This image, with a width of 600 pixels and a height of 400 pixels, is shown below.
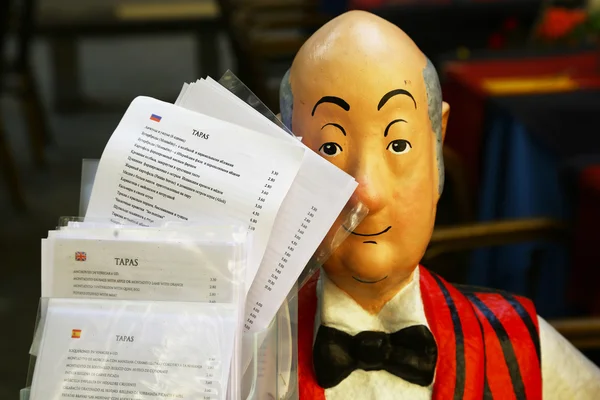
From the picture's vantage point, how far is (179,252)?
676mm

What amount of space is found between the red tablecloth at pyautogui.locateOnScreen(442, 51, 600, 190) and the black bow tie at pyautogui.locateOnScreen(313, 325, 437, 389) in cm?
153

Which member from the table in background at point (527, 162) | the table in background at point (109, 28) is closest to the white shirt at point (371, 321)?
the table in background at point (527, 162)

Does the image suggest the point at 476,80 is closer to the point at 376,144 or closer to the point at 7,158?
the point at 376,144

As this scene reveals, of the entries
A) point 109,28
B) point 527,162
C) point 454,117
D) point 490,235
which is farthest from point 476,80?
point 109,28

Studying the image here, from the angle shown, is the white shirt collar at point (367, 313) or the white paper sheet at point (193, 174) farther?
the white shirt collar at point (367, 313)

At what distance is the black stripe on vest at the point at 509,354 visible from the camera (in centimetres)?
84

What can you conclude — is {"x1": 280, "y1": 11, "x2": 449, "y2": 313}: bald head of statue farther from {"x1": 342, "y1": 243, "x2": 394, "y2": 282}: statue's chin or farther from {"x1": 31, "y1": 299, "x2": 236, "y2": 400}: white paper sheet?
{"x1": 31, "y1": 299, "x2": 236, "y2": 400}: white paper sheet

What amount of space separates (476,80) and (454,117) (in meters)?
0.13

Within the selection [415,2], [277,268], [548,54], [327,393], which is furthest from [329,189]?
[415,2]

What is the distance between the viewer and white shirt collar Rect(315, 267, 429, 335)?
82 cm

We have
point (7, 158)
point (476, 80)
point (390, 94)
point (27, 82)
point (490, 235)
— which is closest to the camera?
point (390, 94)

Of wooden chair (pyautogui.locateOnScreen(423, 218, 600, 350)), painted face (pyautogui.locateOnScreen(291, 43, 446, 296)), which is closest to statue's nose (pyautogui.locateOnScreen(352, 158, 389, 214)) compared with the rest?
painted face (pyautogui.locateOnScreen(291, 43, 446, 296))

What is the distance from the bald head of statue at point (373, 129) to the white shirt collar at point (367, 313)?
0.02 meters

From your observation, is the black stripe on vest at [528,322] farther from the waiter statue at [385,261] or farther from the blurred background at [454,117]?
the blurred background at [454,117]
